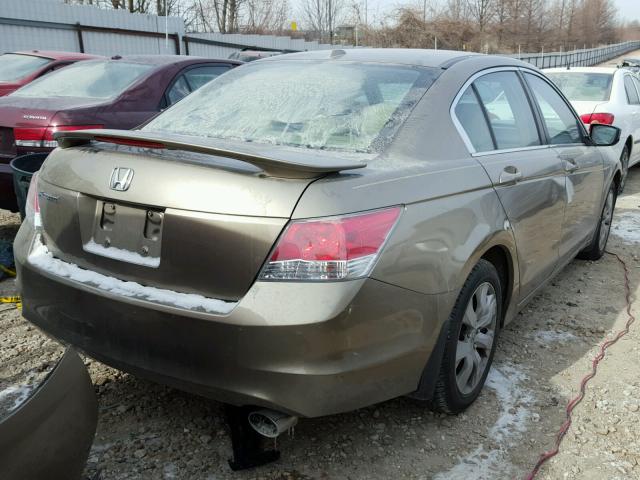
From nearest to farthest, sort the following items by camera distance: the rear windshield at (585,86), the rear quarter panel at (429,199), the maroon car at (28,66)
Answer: the rear quarter panel at (429,199) → the maroon car at (28,66) → the rear windshield at (585,86)

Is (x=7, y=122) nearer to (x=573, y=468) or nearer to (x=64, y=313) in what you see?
(x=64, y=313)

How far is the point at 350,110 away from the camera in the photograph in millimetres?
2732

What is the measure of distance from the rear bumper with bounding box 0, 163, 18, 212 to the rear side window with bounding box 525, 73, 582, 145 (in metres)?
3.78

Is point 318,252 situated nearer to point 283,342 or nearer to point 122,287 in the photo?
point 283,342

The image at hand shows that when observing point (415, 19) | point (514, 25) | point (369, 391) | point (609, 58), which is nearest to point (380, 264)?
point (369, 391)

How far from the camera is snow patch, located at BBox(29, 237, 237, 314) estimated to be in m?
2.07

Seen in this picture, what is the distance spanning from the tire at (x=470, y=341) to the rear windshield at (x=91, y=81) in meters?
4.02

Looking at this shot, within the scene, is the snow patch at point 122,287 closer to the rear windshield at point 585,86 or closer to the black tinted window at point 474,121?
the black tinted window at point 474,121

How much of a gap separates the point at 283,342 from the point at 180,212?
0.56m

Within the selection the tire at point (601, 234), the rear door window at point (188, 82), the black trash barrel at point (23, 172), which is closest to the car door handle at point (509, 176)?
the tire at point (601, 234)

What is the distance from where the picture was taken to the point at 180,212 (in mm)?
2094

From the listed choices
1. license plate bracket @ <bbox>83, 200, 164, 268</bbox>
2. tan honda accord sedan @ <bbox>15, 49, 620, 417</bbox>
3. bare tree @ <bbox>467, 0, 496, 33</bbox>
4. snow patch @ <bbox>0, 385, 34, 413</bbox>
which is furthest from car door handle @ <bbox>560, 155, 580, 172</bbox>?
bare tree @ <bbox>467, 0, 496, 33</bbox>

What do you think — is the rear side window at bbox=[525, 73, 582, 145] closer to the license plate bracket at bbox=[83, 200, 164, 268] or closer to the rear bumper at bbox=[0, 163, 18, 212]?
the license plate bracket at bbox=[83, 200, 164, 268]

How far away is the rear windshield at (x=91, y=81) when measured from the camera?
5.72 m
